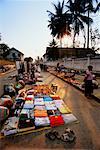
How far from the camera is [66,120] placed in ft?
29.7

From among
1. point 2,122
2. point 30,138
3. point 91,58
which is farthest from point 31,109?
point 91,58

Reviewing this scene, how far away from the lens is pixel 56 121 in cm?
873

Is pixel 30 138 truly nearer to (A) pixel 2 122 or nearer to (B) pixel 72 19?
(A) pixel 2 122

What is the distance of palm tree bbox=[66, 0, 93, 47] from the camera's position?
1992 inches

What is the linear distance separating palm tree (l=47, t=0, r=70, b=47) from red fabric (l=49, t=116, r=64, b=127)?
4721 cm

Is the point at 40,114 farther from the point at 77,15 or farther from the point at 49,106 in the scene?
the point at 77,15

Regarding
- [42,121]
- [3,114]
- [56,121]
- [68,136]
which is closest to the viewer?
[68,136]

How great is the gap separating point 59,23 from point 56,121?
49.4 meters

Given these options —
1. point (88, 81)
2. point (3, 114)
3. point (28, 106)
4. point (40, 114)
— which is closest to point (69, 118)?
point (40, 114)

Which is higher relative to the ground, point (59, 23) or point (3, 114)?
point (59, 23)

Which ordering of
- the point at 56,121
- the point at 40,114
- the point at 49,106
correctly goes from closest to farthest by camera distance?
the point at 56,121, the point at 40,114, the point at 49,106

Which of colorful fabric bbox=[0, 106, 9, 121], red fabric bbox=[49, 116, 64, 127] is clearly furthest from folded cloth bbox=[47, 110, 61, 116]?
colorful fabric bbox=[0, 106, 9, 121]

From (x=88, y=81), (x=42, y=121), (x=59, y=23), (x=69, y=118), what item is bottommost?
(x=69, y=118)

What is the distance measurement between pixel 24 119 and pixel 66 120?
52.8 inches
